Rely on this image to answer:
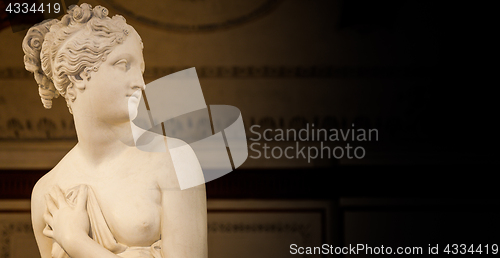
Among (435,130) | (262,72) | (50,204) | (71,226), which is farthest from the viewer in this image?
(262,72)

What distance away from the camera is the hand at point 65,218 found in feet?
6.56

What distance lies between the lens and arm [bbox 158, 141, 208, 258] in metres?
2.01

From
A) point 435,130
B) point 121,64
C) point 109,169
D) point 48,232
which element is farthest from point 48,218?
point 435,130

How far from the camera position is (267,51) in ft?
10.7

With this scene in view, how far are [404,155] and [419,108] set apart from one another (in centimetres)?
26

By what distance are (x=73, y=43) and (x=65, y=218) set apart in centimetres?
60

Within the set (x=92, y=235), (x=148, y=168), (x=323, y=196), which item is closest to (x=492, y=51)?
(x=323, y=196)

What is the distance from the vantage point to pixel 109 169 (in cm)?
215

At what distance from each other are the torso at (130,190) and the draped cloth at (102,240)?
0.01 m

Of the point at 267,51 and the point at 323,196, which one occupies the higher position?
the point at 267,51

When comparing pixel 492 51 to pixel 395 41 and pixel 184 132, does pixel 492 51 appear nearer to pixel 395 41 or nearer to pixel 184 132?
pixel 395 41

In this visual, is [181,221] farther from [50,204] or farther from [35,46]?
[35,46]

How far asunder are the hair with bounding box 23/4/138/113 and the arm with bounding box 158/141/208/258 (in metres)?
0.47

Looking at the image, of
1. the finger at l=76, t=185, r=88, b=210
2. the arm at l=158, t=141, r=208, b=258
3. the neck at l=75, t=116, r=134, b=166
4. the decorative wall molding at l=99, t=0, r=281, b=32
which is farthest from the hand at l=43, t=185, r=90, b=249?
the decorative wall molding at l=99, t=0, r=281, b=32
